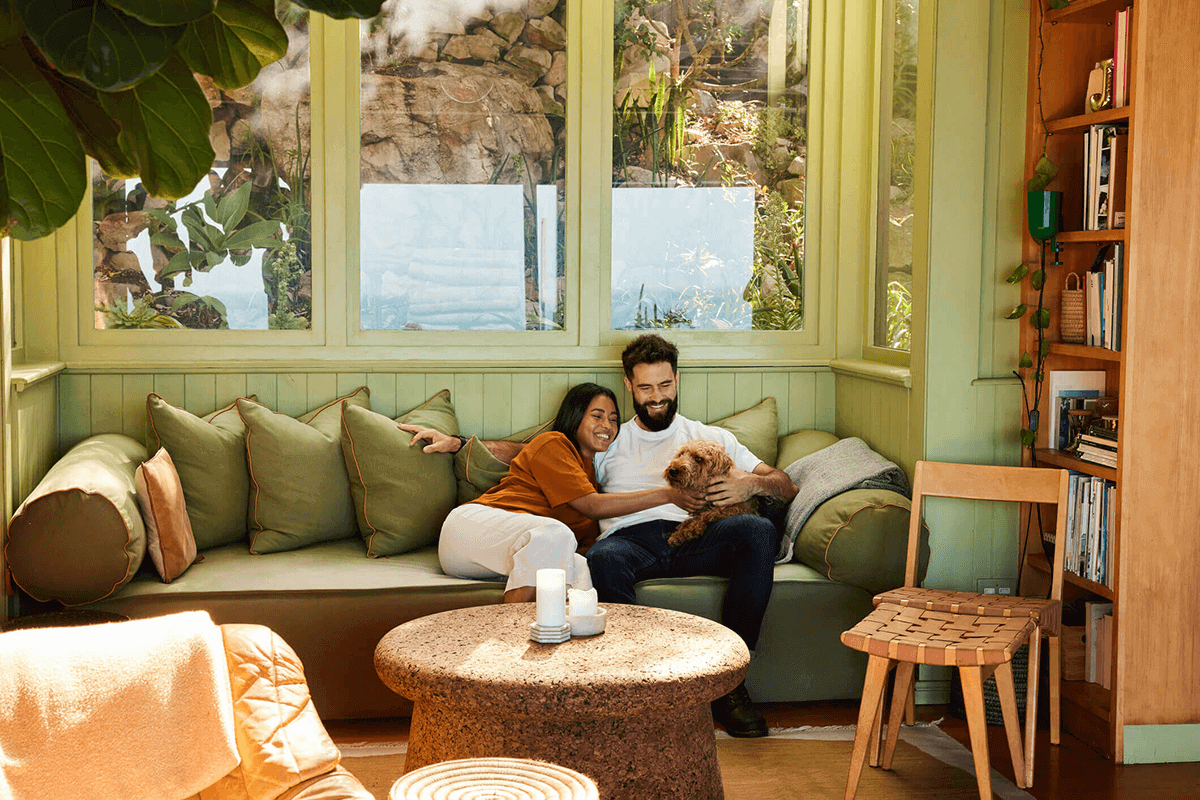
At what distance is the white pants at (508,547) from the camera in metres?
3.02

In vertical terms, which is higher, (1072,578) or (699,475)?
(699,475)

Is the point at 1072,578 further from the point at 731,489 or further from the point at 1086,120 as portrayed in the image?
the point at 1086,120

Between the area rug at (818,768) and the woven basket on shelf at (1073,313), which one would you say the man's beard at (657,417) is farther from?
the woven basket on shelf at (1073,313)

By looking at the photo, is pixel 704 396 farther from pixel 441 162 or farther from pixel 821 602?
pixel 441 162

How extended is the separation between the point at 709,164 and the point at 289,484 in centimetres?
199

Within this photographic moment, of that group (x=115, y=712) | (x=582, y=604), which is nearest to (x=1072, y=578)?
(x=582, y=604)

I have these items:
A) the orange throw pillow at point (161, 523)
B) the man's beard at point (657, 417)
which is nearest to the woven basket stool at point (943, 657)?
the man's beard at point (657, 417)

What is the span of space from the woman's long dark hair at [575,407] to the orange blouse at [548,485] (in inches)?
6.4

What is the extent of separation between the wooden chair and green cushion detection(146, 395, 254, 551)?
2050 millimetres

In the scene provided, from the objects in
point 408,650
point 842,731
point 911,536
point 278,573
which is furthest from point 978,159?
point 278,573

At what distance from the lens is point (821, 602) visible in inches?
125

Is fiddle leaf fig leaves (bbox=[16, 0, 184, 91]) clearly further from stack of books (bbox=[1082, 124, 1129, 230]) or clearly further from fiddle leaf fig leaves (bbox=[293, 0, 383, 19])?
stack of books (bbox=[1082, 124, 1129, 230])

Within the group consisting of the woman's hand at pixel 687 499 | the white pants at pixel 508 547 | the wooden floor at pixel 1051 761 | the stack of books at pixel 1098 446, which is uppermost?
the stack of books at pixel 1098 446

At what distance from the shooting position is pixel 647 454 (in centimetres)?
354
